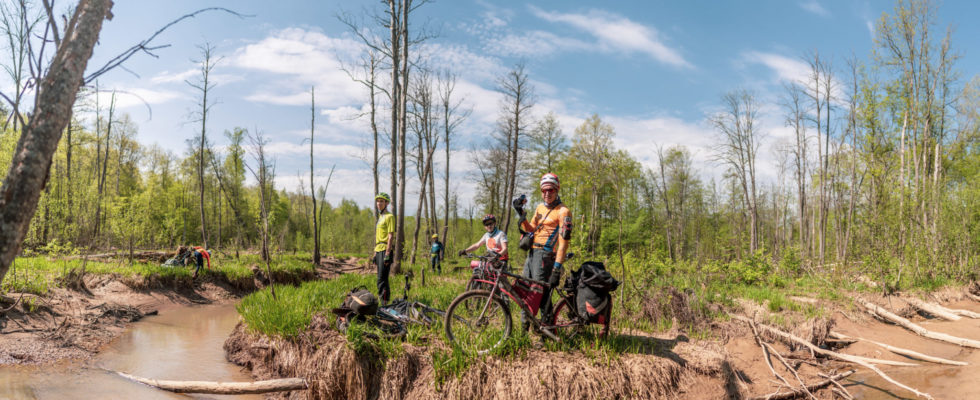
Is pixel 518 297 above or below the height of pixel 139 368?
above

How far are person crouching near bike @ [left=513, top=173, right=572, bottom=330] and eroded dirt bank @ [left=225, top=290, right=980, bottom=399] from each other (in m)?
0.86

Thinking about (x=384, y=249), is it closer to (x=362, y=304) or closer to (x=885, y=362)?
(x=362, y=304)

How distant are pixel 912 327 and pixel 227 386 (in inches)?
476

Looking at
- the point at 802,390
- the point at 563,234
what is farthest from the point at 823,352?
the point at 563,234

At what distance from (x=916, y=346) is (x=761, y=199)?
123 ft

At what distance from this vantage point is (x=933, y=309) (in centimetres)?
1016

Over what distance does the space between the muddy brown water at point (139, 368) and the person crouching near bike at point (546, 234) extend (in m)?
4.14

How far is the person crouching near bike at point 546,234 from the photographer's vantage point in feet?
18.1

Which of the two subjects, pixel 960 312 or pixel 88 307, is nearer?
pixel 88 307

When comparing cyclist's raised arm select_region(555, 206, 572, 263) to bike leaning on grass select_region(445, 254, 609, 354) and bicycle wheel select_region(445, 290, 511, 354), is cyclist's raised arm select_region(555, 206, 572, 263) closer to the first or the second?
bike leaning on grass select_region(445, 254, 609, 354)

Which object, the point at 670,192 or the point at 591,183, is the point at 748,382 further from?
the point at 670,192

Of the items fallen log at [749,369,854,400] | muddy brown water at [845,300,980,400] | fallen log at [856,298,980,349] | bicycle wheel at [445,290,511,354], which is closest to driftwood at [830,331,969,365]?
muddy brown water at [845,300,980,400]

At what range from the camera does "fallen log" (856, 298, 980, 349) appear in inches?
309

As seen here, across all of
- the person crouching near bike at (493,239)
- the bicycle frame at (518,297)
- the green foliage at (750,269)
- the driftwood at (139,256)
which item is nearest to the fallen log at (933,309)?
the green foliage at (750,269)
